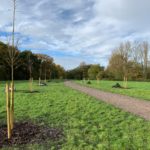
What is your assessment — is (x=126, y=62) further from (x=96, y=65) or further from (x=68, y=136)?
(x=68, y=136)

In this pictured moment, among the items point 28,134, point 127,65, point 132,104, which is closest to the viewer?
point 28,134

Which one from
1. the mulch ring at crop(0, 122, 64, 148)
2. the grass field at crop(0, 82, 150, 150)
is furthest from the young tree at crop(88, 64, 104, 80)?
the mulch ring at crop(0, 122, 64, 148)

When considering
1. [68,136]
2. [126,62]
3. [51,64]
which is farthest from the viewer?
[51,64]

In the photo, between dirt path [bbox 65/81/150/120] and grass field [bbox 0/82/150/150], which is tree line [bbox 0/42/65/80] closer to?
dirt path [bbox 65/81/150/120]

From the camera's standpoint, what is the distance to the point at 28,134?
5.40 m

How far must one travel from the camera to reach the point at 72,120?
7.05 metres

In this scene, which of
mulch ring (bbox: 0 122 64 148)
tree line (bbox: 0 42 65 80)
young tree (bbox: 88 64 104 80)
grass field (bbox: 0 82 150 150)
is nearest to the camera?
grass field (bbox: 0 82 150 150)

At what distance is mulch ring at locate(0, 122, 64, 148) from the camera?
4887 mm

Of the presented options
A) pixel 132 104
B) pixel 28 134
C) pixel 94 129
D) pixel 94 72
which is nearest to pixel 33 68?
pixel 94 72

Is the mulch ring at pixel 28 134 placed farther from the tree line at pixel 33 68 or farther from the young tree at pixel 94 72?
the young tree at pixel 94 72

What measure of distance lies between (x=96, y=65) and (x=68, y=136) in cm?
6323

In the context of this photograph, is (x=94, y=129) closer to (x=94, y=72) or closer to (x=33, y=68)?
(x=33, y=68)

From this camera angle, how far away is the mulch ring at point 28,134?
4.89 metres

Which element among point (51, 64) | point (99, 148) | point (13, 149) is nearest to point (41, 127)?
point (13, 149)
